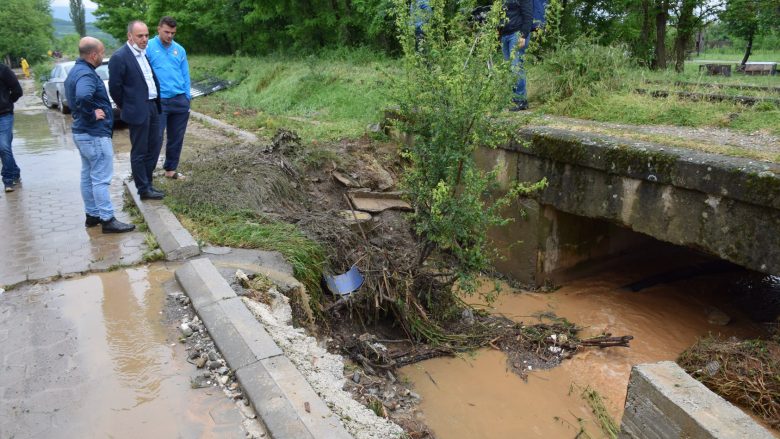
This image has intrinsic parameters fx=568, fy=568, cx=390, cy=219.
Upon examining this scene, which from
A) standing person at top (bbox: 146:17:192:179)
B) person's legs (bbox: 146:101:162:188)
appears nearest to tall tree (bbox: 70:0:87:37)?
standing person at top (bbox: 146:17:192:179)

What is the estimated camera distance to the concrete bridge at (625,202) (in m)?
4.80

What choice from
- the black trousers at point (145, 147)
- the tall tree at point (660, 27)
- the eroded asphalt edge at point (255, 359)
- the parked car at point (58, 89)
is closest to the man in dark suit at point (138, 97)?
the black trousers at point (145, 147)

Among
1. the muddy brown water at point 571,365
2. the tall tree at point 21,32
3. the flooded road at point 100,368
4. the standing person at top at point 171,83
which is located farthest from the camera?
the tall tree at point 21,32

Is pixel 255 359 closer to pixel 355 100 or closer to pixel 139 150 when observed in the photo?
pixel 139 150

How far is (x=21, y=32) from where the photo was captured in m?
44.6

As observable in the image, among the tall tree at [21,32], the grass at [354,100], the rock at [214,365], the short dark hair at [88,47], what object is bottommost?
the rock at [214,365]

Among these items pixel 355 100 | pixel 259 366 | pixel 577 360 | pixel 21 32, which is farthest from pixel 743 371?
pixel 21 32

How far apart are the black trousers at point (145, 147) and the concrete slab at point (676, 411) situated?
538 centimetres

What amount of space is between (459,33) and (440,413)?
375 cm

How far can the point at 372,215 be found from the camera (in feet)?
25.1

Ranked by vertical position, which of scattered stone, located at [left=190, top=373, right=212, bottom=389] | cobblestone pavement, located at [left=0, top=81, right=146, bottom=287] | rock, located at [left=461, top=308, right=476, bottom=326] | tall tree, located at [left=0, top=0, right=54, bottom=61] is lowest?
rock, located at [left=461, top=308, right=476, bottom=326]

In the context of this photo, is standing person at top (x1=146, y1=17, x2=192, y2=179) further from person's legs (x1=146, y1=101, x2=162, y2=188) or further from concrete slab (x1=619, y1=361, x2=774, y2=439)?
concrete slab (x1=619, y1=361, x2=774, y2=439)

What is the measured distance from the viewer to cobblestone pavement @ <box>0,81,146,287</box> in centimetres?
508

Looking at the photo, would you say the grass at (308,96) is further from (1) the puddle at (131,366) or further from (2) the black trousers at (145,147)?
(1) the puddle at (131,366)
